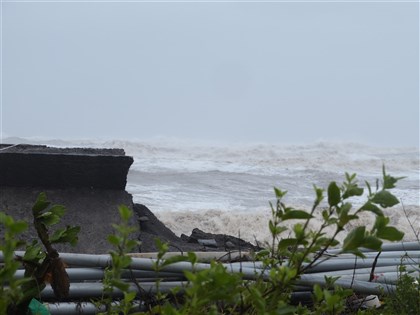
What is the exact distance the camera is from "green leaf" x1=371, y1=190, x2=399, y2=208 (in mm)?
1381

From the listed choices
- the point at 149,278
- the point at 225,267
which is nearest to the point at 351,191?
the point at 225,267

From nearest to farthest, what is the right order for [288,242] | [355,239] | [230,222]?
[355,239] → [288,242] → [230,222]

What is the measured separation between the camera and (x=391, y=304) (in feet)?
7.87

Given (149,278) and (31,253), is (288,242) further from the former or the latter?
(149,278)

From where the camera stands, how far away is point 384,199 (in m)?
1.39

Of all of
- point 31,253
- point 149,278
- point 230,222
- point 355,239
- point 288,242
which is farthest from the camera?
point 230,222

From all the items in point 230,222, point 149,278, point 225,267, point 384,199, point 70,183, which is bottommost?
point 230,222

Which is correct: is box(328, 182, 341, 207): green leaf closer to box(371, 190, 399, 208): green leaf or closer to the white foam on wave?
box(371, 190, 399, 208): green leaf

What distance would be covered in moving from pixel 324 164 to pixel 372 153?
5.29 metres

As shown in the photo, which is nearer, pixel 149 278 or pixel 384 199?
pixel 384 199

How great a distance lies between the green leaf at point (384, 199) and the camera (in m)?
1.38

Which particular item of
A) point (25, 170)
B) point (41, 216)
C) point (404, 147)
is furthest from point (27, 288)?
point (404, 147)

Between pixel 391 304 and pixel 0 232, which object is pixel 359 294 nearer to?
pixel 391 304

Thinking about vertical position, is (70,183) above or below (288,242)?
below
